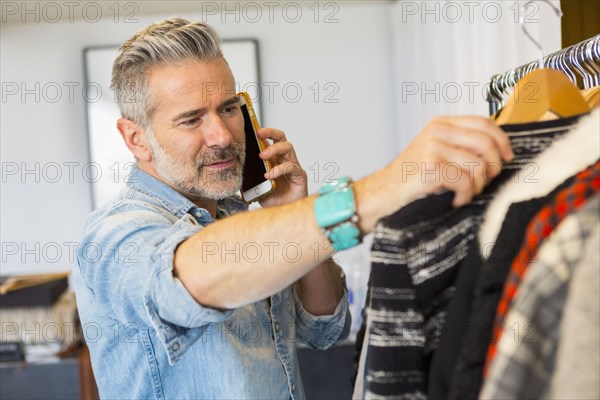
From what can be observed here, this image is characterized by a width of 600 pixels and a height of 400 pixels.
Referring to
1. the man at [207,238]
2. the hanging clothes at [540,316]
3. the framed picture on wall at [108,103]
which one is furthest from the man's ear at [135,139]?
the framed picture on wall at [108,103]

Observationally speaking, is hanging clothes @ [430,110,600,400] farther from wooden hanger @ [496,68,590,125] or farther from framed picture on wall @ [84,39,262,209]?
framed picture on wall @ [84,39,262,209]

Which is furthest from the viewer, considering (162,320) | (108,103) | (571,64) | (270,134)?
(108,103)

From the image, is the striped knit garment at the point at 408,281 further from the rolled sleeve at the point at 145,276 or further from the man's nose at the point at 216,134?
the man's nose at the point at 216,134

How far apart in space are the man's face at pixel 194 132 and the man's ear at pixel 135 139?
55 mm

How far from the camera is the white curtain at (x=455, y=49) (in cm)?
188

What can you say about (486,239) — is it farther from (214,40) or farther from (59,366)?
(59,366)

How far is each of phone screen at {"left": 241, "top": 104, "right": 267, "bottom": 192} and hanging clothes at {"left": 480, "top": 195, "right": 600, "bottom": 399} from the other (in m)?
0.89

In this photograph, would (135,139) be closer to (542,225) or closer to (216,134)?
(216,134)

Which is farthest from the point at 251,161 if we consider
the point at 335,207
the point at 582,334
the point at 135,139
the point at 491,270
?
the point at 582,334

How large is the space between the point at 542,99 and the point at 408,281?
11.0 inches

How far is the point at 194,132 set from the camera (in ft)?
3.98

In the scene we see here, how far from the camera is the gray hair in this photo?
47.9 inches

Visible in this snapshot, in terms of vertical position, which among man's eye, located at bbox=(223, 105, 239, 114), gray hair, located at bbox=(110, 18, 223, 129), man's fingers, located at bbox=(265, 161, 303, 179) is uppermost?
gray hair, located at bbox=(110, 18, 223, 129)

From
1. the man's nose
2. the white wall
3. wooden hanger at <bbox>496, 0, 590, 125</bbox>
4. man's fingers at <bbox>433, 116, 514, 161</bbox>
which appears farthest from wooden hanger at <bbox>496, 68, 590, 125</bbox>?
the white wall
